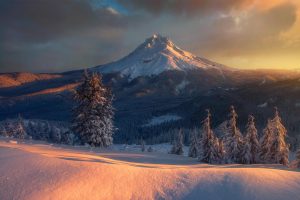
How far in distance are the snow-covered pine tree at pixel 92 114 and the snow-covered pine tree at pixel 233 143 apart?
559 inches

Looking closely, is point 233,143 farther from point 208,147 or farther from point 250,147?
point 208,147

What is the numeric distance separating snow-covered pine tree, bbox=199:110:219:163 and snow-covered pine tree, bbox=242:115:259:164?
12.2ft

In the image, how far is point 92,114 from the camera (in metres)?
43.1

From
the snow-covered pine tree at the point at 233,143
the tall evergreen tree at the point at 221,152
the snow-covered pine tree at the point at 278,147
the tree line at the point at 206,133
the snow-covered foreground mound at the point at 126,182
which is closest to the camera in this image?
the snow-covered foreground mound at the point at 126,182

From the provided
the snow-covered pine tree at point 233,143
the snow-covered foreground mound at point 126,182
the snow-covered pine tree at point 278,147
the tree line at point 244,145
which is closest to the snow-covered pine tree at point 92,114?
the tree line at point 244,145

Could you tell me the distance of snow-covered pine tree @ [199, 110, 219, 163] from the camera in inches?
1613

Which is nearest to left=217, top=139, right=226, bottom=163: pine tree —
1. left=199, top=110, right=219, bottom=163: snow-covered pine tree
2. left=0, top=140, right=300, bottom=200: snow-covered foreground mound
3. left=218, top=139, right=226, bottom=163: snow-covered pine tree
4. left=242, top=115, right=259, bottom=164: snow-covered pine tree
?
left=218, top=139, right=226, bottom=163: snow-covered pine tree

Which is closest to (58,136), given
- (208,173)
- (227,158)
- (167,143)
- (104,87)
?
→ (104,87)

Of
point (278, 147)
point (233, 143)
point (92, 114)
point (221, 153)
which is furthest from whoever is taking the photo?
point (233, 143)

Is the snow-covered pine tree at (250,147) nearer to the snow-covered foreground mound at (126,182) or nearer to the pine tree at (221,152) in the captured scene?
the pine tree at (221,152)

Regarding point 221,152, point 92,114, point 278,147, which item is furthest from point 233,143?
point 92,114

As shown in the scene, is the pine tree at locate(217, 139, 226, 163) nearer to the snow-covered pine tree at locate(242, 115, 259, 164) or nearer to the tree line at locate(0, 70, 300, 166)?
the tree line at locate(0, 70, 300, 166)

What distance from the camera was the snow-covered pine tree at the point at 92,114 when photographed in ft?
141

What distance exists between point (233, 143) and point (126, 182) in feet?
91.3
